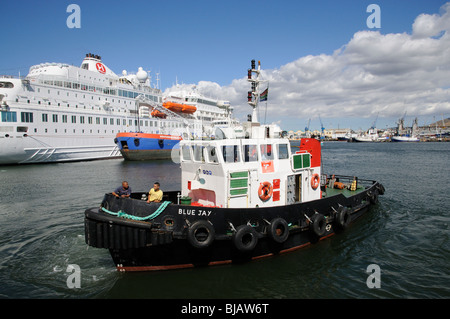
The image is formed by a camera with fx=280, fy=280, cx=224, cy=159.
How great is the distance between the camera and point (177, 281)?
721 cm

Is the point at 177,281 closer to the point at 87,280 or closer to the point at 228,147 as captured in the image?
the point at 87,280

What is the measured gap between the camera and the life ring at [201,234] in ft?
23.2

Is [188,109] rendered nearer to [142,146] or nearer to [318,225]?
[142,146]

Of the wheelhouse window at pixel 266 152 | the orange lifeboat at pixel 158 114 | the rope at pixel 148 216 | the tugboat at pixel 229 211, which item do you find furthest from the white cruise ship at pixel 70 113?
the wheelhouse window at pixel 266 152

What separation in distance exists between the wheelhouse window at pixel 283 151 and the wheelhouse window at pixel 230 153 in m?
1.57

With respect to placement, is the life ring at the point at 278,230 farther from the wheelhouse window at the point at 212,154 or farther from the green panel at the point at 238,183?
the wheelhouse window at the point at 212,154

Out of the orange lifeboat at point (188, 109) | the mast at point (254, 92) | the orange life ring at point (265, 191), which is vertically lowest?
the orange life ring at point (265, 191)

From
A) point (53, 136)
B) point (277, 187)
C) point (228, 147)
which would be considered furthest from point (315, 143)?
point (53, 136)

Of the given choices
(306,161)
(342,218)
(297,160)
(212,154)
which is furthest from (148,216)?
(342,218)

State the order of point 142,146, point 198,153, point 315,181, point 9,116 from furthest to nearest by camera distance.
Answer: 1. point 142,146
2. point 9,116
3. point 315,181
4. point 198,153

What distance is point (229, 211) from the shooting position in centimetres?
779

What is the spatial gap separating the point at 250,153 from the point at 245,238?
2576mm

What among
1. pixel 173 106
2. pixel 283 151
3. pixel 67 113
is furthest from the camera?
pixel 173 106
